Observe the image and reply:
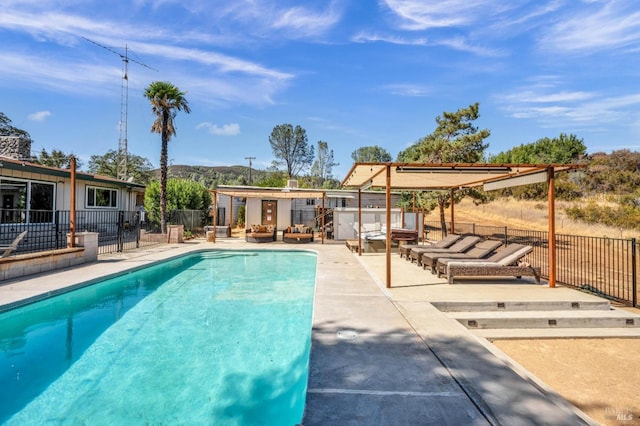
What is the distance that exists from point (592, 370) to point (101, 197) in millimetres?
19800

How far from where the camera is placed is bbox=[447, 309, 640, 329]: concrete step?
5070 mm

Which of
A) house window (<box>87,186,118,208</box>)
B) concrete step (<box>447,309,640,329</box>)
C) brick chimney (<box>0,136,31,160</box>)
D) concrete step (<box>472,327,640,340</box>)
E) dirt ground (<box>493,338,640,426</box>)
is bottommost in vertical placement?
dirt ground (<box>493,338,640,426</box>)

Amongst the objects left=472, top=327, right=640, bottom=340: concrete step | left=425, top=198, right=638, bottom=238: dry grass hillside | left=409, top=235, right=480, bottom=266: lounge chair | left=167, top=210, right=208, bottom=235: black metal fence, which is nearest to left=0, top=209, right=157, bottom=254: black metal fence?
left=167, top=210, right=208, bottom=235: black metal fence

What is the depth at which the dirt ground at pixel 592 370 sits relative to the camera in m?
3.00

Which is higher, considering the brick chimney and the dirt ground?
the brick chimney

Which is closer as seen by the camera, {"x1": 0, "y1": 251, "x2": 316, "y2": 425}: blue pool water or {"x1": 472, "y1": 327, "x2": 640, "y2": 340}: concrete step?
{"x1": 0, "y1": 251, "x2": 316, "y2": 425}: blue pool water

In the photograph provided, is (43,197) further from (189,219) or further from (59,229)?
(189,219)

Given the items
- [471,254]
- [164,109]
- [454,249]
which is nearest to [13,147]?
[164,109]

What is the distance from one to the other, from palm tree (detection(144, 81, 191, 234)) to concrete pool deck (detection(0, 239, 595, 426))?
10661 millimetres

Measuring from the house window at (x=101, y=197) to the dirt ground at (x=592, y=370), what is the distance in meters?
17.9

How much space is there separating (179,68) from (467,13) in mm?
13005

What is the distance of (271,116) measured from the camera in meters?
44.2

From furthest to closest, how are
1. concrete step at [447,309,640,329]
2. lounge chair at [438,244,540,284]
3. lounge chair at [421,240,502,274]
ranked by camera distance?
1. lounge chair at [421,240,502,274]
2. lounge chair at [438,244,540,284]
3. concrete step at [447,309,640,329]

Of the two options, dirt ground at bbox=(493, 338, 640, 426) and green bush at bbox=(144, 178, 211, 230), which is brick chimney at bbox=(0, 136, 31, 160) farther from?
dirt ground at bbox=(493, 338, 640, 426)
